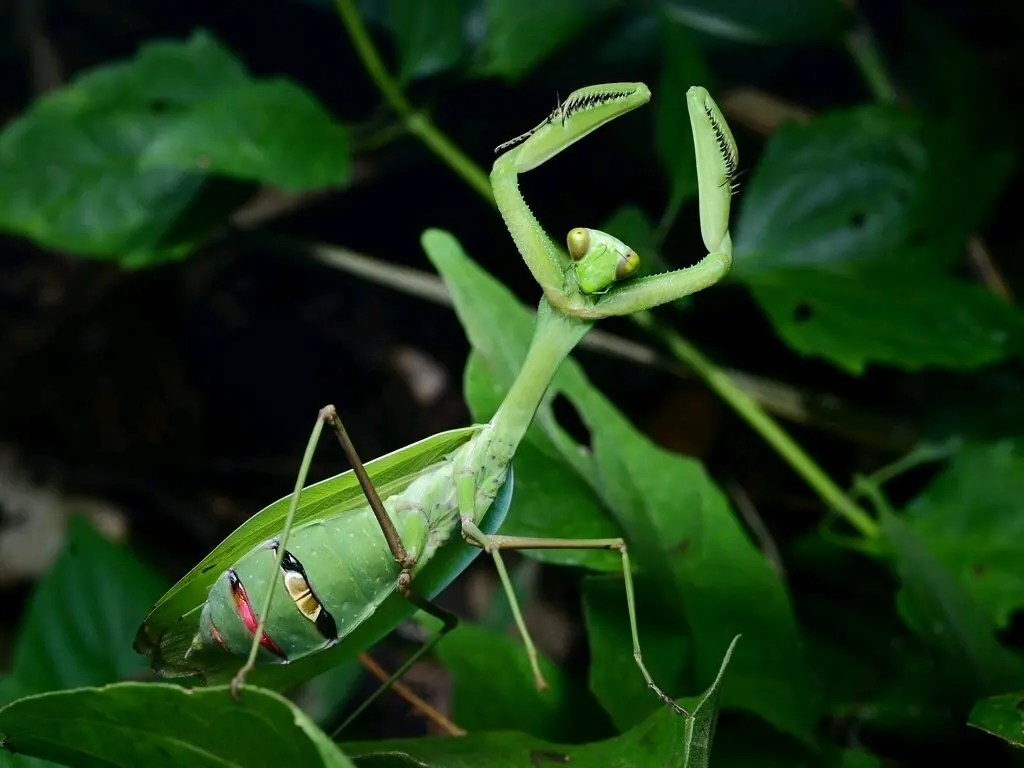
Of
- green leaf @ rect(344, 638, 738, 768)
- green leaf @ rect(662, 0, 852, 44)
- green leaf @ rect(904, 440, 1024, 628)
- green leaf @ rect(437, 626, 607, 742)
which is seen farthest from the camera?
green leaf @ rect(662, 0, 852, 44)

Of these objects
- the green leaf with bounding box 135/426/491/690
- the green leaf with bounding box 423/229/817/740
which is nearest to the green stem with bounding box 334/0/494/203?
the green leaf with bounding box 423/229/817/740

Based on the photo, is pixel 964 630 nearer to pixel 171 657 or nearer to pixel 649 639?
pixel 649 639

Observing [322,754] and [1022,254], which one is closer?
[322,754]

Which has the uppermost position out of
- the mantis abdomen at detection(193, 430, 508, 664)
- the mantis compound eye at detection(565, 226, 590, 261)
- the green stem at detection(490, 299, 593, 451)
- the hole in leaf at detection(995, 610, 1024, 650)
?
the mantis compound eye at detection(565, 226, 590, 261)

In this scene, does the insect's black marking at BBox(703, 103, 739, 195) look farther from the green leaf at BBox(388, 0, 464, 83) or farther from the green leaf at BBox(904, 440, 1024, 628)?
the green leaf at BBox(388, 0, 464, 83)

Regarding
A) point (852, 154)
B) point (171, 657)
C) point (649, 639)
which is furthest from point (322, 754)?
point (852, 154)

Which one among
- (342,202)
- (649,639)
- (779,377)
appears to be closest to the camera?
(649,639)

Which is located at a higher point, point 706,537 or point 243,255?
point 243,255

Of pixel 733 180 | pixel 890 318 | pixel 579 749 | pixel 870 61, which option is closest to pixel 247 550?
pixel 579 749

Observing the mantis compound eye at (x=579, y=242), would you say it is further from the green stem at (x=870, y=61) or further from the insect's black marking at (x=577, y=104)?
the green stem at (x=870, y=61)
